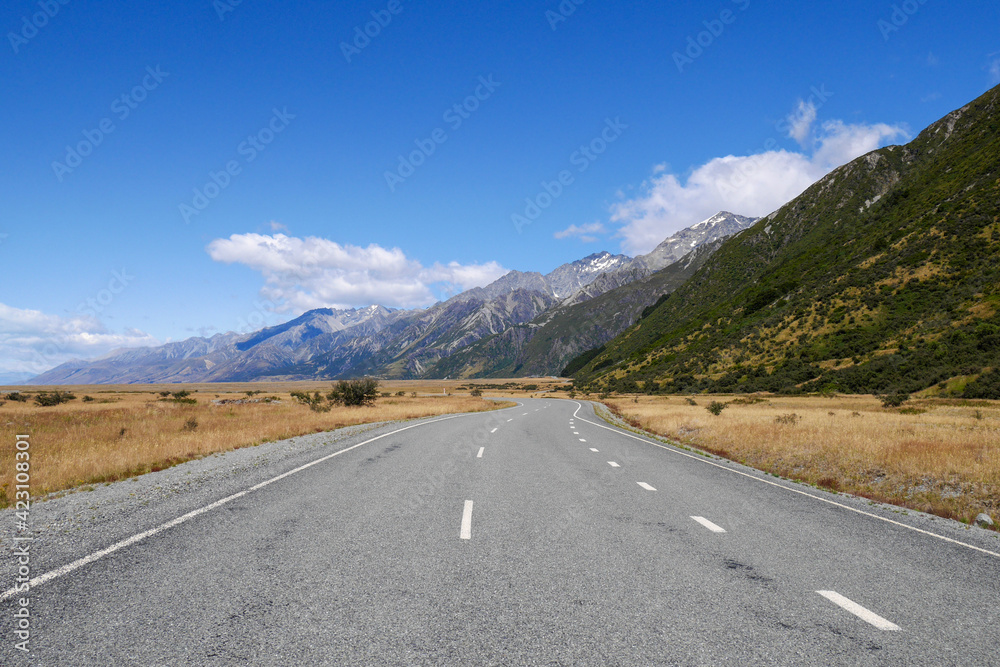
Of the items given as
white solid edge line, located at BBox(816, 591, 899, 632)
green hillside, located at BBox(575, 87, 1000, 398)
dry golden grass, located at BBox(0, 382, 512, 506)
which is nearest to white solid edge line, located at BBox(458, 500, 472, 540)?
white solid edge line, located at BBox(816, 591, 899, 632)

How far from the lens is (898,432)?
52.7 ft

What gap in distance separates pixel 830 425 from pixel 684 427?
6317mm

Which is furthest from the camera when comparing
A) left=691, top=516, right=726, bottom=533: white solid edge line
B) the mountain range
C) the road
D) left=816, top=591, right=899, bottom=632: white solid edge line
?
the mountain range

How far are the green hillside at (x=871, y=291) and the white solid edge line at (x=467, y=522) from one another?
131ft

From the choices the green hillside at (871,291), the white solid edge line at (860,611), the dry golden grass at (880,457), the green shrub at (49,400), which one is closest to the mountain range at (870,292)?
the green hillside at (871,291)

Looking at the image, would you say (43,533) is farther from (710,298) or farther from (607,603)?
(710,298)

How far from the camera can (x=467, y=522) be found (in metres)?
7.12

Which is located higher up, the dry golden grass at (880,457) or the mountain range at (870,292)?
the mountain range at (870,292)

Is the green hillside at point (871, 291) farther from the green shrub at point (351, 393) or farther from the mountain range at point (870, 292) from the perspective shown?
the green shrub at point (351, 393)

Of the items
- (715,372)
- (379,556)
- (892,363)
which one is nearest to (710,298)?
(715,372)

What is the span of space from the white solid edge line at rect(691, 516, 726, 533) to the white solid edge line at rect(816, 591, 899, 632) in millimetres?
2176

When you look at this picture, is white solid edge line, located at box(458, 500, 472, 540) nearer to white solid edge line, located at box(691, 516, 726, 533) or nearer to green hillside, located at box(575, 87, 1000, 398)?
white solid edge line, located at box(691, 516, 726, 533)

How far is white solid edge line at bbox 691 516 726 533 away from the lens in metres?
6.98

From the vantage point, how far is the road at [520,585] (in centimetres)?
364
